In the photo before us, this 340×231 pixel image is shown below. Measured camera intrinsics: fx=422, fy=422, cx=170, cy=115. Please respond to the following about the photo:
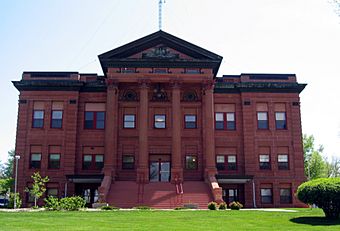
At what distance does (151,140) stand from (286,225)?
2561cm

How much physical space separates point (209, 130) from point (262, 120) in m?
Result: 7.35

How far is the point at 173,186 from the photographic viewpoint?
129 ft

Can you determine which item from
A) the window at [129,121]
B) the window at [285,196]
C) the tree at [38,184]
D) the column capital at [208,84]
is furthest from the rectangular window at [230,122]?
the tree at [38,184]

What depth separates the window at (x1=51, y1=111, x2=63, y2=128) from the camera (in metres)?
45.3

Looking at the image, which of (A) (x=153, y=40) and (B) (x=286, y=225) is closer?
(B) (x=286, y=225)

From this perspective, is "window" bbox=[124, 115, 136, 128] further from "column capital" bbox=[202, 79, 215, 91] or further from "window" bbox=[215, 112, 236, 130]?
"window" bbox=[215, 112, 236, 130]

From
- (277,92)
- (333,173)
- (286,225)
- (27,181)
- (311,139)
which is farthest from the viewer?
(333,173)

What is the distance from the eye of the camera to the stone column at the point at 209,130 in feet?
137

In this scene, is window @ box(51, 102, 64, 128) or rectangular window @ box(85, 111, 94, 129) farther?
rectangular window @ box(85, 111, 94, 129)

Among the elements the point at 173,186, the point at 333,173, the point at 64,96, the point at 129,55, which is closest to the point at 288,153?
the point at 173,186

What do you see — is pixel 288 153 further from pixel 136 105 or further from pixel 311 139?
pixel 311 139

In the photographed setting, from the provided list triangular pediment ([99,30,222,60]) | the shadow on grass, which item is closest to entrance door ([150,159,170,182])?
triangular pediment ([99,30,222,60])

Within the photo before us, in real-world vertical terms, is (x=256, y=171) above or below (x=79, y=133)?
below

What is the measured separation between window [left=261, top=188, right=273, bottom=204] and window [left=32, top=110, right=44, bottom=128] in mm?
24638
